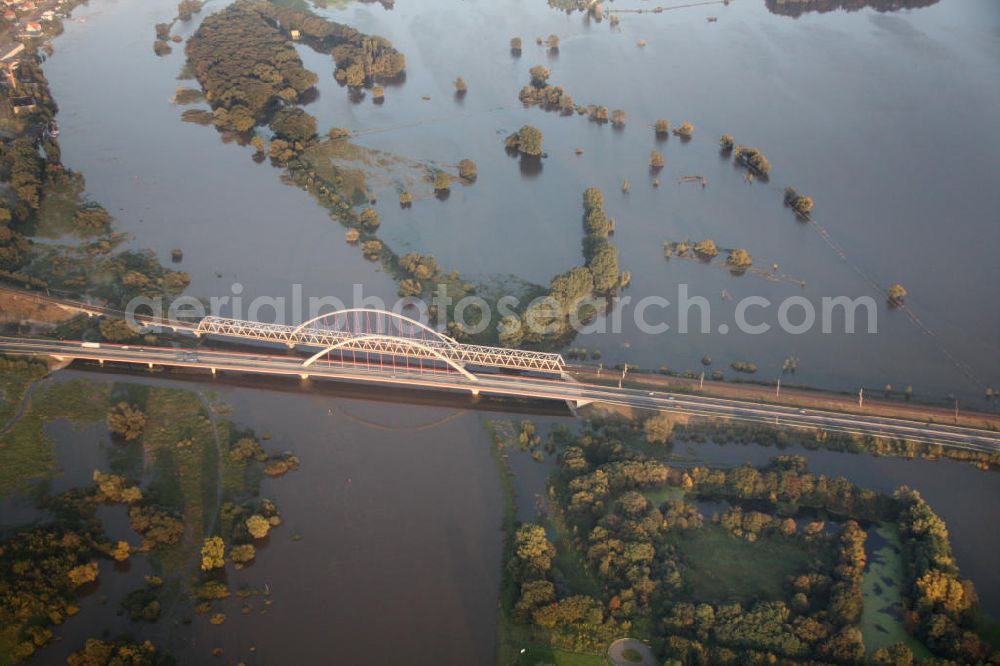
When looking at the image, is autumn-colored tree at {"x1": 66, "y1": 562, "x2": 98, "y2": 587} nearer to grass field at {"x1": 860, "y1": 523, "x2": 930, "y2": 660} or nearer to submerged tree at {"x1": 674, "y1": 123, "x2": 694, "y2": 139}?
grass field at {"x1": 860, "y1": 523, "x2": 930, "y2": 660}

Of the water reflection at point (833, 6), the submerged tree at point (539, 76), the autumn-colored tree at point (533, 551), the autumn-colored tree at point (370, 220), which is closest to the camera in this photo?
the autumn-colored tree at point (533, 551)

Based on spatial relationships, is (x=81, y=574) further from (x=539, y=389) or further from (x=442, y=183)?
(x=442, y=183)

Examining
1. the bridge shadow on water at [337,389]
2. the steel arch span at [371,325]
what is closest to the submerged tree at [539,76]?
the steel arch span at [371,325]

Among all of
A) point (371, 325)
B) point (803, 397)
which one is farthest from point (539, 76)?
point (803, 397)

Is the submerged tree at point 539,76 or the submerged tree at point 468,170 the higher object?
the submerged tree at point 539,76

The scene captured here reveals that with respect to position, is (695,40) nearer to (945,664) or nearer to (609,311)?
(609,311)

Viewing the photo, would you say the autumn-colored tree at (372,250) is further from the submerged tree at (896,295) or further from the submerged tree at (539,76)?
the submerged tree at (896,295)

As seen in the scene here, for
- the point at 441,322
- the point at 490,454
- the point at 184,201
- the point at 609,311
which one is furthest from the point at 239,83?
the point at 490,454

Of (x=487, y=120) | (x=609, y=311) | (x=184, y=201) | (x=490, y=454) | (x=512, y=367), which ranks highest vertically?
(x=487, y=120)
